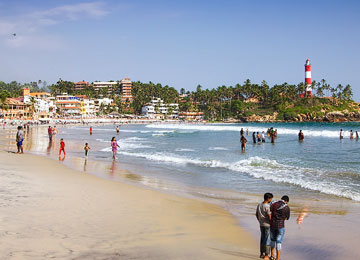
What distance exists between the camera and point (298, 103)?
14800 cm

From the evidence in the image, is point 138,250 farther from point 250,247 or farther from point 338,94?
point 338,94

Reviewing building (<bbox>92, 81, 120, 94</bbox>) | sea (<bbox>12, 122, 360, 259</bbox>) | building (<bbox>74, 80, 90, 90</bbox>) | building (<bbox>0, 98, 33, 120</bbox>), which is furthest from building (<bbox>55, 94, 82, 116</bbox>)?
sea (<bbox>12, 122, 360, 259</bbox>)

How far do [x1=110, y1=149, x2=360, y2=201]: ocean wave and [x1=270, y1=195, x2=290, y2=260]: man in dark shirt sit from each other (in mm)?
5985

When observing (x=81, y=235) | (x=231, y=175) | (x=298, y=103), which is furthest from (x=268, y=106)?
(x=81, y=235)

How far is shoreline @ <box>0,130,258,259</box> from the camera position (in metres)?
5.80

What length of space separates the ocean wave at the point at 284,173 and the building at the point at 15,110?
82.7 m

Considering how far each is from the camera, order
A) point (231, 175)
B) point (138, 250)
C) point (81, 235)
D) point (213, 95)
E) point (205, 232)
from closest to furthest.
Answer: point (138, 250) < point (81, 235) < point (205, 232) < point (231, 175) < point (213, 95)

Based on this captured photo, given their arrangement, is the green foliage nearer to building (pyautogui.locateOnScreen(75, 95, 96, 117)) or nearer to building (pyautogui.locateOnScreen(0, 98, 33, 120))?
building (pyautogui.locateOnScreen(75, 95, 96, 117))

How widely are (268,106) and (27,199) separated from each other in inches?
6050

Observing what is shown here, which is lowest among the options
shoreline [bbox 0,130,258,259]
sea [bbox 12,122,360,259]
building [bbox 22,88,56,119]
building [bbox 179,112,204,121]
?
sea [bbox 12,122,360,259]

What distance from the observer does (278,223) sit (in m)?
5.90

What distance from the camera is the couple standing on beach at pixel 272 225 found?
231 inches

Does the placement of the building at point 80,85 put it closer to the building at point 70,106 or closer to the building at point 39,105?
the building at point 70,106

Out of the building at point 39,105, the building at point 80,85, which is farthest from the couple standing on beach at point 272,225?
the building at point 80,85
